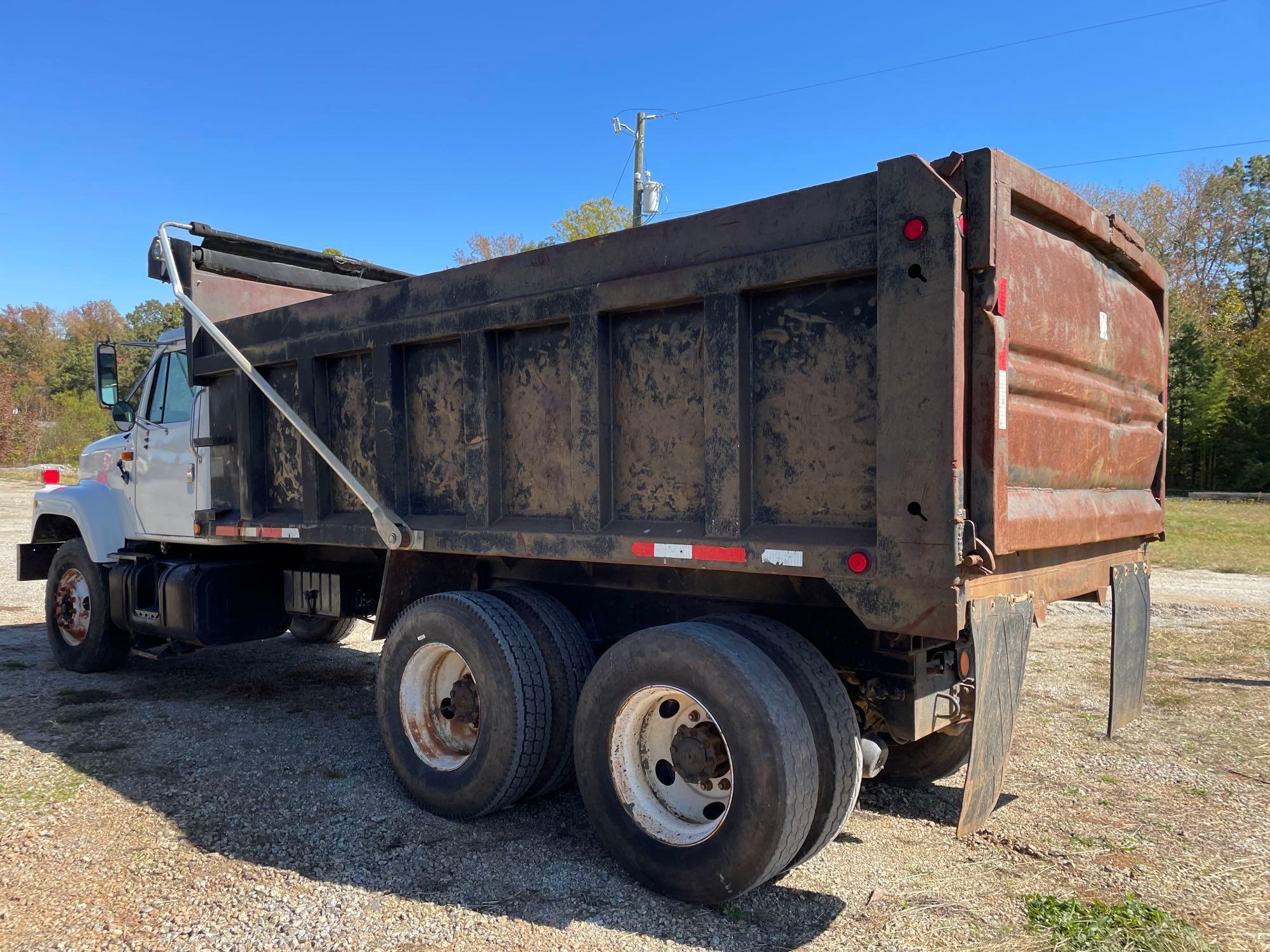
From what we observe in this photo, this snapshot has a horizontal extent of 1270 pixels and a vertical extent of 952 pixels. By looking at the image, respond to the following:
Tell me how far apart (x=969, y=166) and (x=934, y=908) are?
2749mm

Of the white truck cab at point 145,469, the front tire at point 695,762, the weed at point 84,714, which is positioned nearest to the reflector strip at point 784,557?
the front tire at point 695,762

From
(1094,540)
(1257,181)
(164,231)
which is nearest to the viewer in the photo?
(1094,540)

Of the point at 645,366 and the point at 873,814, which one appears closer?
the point at 645,366

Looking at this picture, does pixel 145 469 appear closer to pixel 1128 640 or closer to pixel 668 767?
pixel 668 767

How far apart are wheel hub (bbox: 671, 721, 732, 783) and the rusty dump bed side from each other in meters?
0.68

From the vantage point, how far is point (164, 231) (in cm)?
598

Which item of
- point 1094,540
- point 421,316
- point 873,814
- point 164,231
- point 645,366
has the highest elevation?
point 164,231

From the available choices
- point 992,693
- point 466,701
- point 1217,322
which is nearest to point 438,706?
point 466,701

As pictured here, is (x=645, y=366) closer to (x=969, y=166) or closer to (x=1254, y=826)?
(x=969, y=166)

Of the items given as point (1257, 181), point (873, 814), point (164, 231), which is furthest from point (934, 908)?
point (1257, 181)

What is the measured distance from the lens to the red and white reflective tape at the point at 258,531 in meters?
5.53

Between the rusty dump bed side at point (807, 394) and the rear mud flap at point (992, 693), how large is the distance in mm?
117

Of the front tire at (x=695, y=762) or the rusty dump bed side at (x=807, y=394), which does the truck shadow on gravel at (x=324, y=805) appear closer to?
the front tire at (x=695, y=762)

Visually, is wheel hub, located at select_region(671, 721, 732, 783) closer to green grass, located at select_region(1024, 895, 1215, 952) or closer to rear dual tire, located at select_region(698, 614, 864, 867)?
rear dual tire, located at select_region(698, 614, 864, 867)
